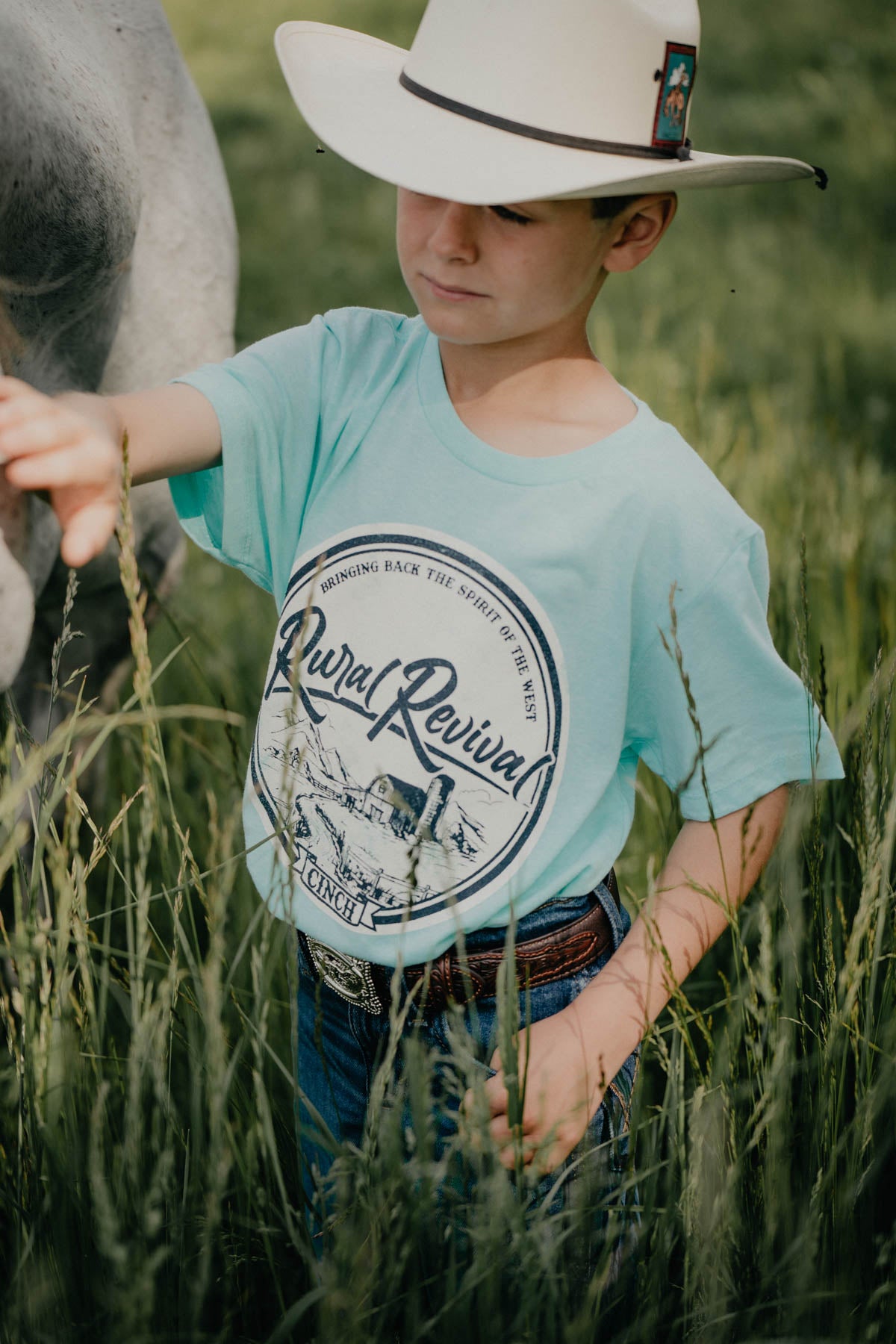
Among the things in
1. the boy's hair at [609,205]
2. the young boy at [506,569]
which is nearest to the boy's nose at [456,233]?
the young boy at [506,569]

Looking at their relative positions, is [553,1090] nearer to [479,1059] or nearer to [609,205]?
[479,1059]

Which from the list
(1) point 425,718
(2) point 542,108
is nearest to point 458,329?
(2) point 542,108

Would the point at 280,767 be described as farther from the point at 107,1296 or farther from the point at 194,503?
the point at 107,1296

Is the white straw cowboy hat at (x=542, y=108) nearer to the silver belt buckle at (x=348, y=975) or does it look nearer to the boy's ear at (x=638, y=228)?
the boy's ear at (x=638, y=228)

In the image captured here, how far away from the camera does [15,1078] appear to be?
1073 millimetres

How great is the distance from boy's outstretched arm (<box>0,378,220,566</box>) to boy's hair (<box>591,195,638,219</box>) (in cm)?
41

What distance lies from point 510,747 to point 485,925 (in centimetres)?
17

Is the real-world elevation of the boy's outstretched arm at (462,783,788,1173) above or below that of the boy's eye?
below

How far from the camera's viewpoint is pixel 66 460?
0.95 meters

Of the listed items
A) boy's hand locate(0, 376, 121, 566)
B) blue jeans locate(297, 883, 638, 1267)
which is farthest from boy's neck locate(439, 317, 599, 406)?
blue jeans locate(297, 883, 638, 1267)

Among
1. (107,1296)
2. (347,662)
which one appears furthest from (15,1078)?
(347,662)

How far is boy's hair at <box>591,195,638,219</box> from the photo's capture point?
1.13m

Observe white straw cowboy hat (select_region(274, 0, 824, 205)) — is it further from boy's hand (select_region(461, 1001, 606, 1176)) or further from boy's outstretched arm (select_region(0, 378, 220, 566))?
boy's hand (select_region(461, 1001, 606, 1176))

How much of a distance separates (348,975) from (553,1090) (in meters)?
0.24
